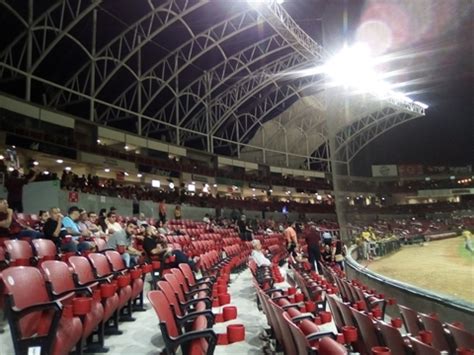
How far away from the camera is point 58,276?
2898mm

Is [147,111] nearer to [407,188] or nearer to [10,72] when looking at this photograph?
[10,72]

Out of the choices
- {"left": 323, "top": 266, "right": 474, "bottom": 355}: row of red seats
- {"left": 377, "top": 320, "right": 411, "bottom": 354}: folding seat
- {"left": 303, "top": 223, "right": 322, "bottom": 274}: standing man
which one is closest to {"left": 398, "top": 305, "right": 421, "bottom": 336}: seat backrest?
{"left": 323, "top": 266, "right": 474, "bottom": 355}: row of red seats

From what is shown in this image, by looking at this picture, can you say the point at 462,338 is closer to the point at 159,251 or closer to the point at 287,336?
the point at 287,336

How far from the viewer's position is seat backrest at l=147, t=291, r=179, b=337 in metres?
2.28

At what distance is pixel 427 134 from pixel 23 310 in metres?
11.1

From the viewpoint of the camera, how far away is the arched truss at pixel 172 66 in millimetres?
17250

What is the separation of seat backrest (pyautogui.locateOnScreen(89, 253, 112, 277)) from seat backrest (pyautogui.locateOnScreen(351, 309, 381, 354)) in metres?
2.28

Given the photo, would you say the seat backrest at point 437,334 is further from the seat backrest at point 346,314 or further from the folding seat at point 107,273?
the folding seat at point 107,273

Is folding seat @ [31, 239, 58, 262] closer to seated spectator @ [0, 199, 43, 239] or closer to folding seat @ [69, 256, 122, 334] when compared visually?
folding seat @ [69, 256, 122, 334]

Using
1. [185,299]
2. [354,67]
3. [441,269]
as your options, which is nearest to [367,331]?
[185,299]

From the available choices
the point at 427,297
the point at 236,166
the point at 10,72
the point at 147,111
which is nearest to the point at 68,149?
the point at 10,72

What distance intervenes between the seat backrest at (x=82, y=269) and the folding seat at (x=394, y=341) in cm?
225

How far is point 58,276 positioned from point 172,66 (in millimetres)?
21929

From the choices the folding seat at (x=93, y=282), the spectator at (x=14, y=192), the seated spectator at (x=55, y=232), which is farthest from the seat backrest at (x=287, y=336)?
the spectator at (x=14, y=192)
